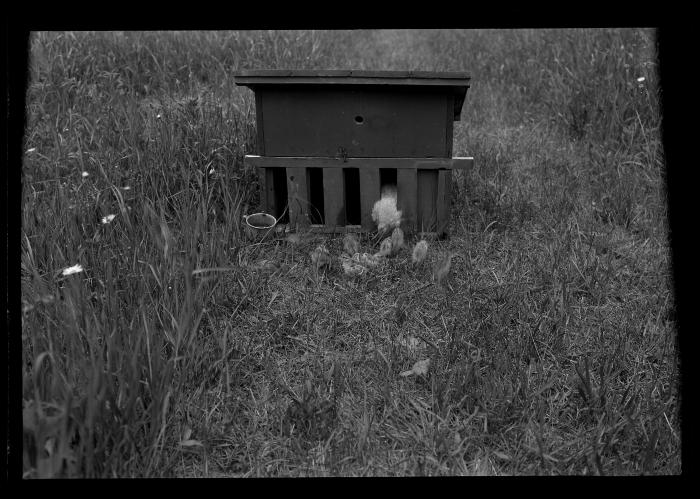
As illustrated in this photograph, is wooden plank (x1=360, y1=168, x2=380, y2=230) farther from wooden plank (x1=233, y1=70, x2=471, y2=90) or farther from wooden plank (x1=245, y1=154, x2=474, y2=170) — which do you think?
wooden plank (x1=233, y1=70, x2=471, y2=90)

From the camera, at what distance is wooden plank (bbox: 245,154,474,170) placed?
293 cm

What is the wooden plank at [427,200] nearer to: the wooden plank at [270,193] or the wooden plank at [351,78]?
the wooden plank at [351,78]

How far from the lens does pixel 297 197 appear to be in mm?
2979

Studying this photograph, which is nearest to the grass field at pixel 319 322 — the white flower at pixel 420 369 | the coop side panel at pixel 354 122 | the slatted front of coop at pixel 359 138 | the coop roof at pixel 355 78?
the white flower at pixel 420 369

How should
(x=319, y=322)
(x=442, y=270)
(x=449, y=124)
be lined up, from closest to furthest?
(x=319, y=322)
(x=442, y=270)
(x=449, y=124)

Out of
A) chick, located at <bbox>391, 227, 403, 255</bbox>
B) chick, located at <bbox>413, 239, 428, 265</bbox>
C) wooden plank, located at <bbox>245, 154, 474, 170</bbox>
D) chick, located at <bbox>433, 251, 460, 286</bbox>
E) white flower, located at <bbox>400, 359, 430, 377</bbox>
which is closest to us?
white flower, located at <bbox>400, 359, 430, 377</bbox>

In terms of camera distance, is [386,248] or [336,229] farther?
[336,229]

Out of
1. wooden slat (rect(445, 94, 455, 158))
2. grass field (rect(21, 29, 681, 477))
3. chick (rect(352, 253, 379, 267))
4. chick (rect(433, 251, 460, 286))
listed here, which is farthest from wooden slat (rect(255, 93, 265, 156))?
chick (rect(433, 251, 460, 286))

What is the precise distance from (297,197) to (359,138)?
18.6 inches

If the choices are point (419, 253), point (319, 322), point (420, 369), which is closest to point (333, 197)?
point (419, 253)

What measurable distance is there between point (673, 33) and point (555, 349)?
1.29 meters

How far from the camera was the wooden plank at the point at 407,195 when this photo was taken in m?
2.96

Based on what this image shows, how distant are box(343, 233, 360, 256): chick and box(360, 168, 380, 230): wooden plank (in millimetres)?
252

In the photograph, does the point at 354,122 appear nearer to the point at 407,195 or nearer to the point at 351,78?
the point at 351,78
